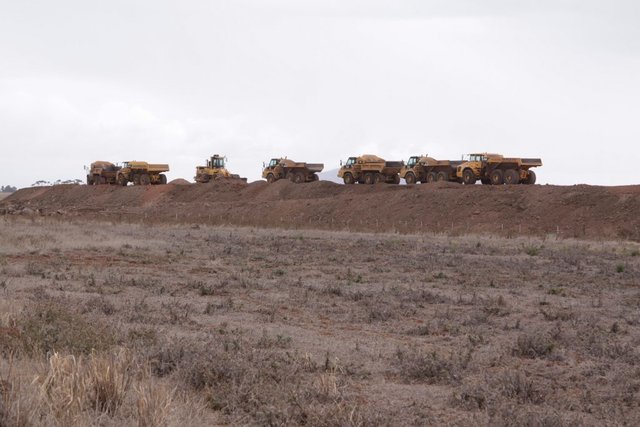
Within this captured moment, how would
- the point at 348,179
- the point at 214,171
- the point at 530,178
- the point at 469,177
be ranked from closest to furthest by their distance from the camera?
the point at 530,178 < the point at 469,177 < the point at 348,179 < the point at 214,171

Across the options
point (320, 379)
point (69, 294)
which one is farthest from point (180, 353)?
point (69, 294)

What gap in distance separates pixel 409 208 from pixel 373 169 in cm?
1069

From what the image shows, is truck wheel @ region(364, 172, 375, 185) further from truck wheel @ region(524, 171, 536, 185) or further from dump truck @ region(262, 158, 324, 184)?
truck wheel @ region(524, 171, 536, 185)

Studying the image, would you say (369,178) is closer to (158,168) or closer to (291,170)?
(291,170)

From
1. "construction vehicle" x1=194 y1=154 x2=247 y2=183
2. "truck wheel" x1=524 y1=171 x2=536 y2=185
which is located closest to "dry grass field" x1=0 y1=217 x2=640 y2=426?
"truck wheel" x1=524 y1=171 x2=536 y2=185

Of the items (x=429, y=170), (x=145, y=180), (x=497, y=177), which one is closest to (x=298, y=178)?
(x=429, y=170)

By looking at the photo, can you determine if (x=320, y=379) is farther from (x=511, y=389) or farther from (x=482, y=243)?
(x=482, y=243)

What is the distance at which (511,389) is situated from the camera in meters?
8.14

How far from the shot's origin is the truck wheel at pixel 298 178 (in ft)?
214

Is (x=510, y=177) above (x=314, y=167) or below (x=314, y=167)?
below

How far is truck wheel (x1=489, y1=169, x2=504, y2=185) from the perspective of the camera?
51.8m

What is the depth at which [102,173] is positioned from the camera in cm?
7881

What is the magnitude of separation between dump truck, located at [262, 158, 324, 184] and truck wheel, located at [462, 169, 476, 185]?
15886 mm

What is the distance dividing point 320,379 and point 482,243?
88.6 ft
